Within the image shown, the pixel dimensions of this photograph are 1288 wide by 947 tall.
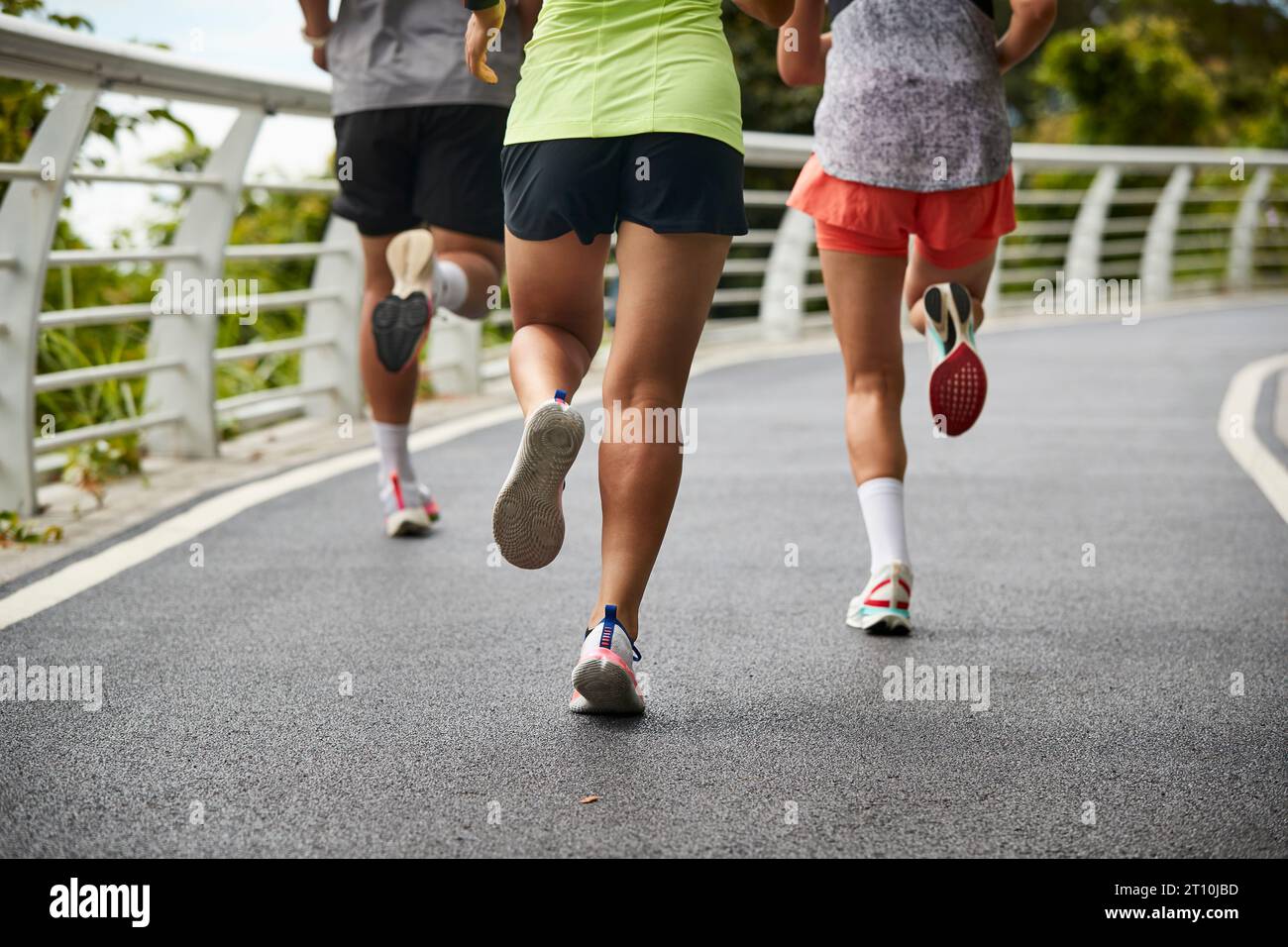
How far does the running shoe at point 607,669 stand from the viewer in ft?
9.53

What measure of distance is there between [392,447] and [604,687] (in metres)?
2.04

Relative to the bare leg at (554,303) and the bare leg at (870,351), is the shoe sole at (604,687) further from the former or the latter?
the bare leg at (870,351)

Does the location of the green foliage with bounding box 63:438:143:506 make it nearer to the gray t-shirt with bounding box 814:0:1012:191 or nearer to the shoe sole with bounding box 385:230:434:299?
the shoe sole with bounding box 385:230:434:299

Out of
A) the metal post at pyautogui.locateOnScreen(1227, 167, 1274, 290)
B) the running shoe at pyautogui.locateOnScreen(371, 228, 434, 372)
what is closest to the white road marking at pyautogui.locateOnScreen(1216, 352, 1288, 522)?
the running shoe at pyautogui.locateOnScreen(371, 228, 434, 372)

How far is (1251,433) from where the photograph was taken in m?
6.95

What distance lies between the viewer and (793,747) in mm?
2842

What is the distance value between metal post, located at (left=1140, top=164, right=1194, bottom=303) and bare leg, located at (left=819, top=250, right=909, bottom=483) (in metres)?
14.2

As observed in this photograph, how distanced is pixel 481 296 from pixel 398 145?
1.59 feet

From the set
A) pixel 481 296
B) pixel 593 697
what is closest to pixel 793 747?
pixel 593 697

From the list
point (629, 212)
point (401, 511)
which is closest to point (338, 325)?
point (401, 511)

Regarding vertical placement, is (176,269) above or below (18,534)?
above

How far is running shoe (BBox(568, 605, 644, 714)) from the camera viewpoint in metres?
2.90

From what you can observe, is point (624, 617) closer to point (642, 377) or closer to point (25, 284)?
point (642, 377)

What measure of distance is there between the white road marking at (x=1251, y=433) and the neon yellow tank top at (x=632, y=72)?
119 inches
